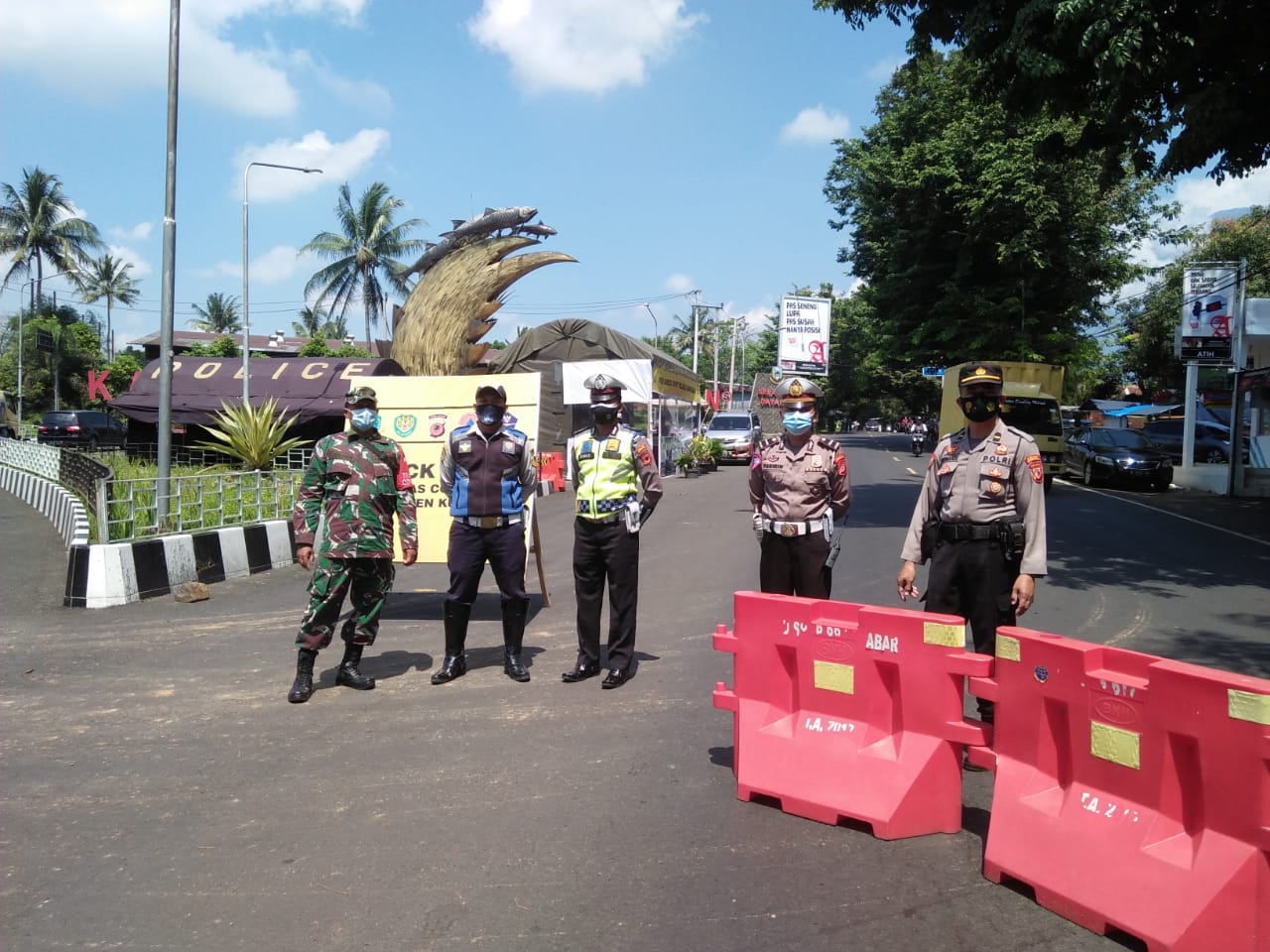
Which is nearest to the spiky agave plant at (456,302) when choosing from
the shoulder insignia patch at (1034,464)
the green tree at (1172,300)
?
the shoulder insignia patch at (1034,464)

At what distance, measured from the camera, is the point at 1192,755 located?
301 centimetres

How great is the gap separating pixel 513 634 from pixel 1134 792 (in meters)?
3.90

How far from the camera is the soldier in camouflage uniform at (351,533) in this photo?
19.0 ft

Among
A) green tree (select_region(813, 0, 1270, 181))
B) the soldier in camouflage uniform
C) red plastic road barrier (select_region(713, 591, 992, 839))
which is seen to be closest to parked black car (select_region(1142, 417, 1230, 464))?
green tree (select_region(813, 0, 1270, 181))

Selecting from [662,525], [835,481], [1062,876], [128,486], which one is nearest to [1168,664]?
[1062,876]

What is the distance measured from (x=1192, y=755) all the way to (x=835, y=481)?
2.69 metres

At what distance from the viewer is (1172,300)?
46125 millimetres

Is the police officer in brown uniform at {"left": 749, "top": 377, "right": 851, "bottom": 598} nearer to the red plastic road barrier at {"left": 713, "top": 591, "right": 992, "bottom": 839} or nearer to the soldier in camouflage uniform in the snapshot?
the red plastic road barrier at {"left": 713, "top": 591, "right": 992, "bottom": 839}

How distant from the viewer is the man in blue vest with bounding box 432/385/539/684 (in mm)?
6145

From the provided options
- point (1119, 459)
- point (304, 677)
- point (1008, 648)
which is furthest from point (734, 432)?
point (1008, 648)

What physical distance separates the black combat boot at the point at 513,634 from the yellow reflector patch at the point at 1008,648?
10.7 feet

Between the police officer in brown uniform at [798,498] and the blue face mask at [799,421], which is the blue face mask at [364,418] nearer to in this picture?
the police officer in brown uniform at [798,498]

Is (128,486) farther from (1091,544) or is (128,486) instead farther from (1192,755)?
(1091,544)

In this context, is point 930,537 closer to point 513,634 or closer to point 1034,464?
point 1034,464
